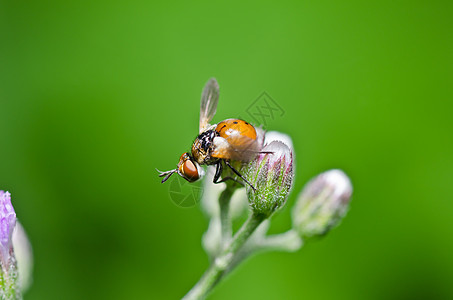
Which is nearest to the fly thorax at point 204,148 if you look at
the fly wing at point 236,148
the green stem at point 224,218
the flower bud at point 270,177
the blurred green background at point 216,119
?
the fly wing at point 236,148

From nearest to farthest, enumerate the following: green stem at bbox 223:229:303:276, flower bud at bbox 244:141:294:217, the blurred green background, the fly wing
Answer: the fly wing → flower bud at bbox 244:141:294:217 → green stem at bbox 223:229:303:276 → the blurred green background

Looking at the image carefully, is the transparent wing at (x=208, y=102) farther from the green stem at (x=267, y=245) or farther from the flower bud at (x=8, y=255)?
→ the flower bud at (x=8, y=255)

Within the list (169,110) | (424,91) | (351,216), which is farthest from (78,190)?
(424,91)

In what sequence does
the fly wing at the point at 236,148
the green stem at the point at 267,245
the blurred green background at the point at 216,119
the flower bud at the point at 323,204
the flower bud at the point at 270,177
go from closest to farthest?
the fly wing at the point at 236,148 < the flower bud at the point at 270,177 < the green stem at the point at 267,245 < the flower bud at the point at 323,204 < the blurred green background at the point at 216,119

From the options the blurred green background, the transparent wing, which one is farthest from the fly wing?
the blurred green background

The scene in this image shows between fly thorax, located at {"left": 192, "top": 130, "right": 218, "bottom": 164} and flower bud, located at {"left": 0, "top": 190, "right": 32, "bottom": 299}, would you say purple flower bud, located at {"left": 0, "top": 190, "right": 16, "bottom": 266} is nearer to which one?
flower bud, located at {"left": 0, "top": 190, "right": 32, "bottom": 299}

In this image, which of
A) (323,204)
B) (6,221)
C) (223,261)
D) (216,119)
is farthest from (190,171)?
(216,119)
